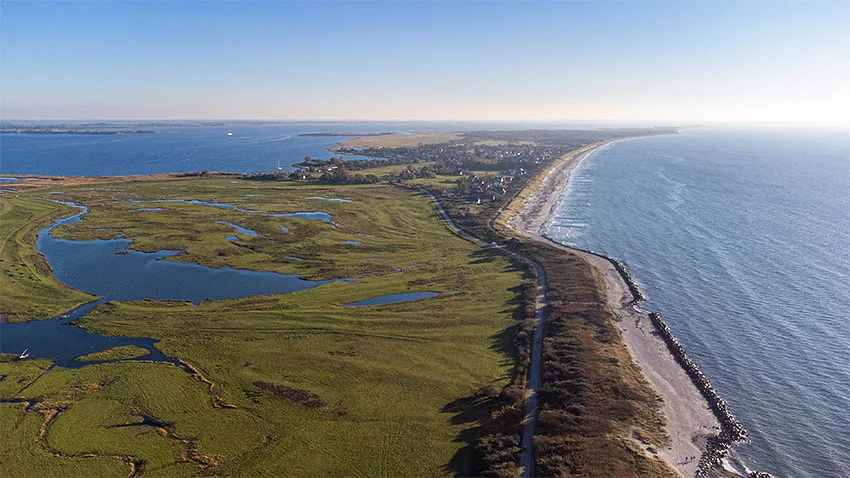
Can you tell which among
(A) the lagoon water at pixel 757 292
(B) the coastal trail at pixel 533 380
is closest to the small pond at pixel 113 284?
(A) the lagoon water at pixel 757 292

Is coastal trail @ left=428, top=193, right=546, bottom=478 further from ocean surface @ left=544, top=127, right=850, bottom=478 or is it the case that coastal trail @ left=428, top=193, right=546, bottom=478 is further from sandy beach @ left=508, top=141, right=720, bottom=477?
ocean surface @ left=544, top=127, right=850, bottom=478

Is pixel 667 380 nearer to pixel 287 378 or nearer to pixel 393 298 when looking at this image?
pixel 393 298


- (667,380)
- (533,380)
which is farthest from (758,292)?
(533,380)

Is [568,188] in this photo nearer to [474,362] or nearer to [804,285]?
[804,285]

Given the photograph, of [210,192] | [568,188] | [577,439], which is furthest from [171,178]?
[577,439]

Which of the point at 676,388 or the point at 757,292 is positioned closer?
the point at 676,388

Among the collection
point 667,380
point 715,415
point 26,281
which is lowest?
point 715,415
